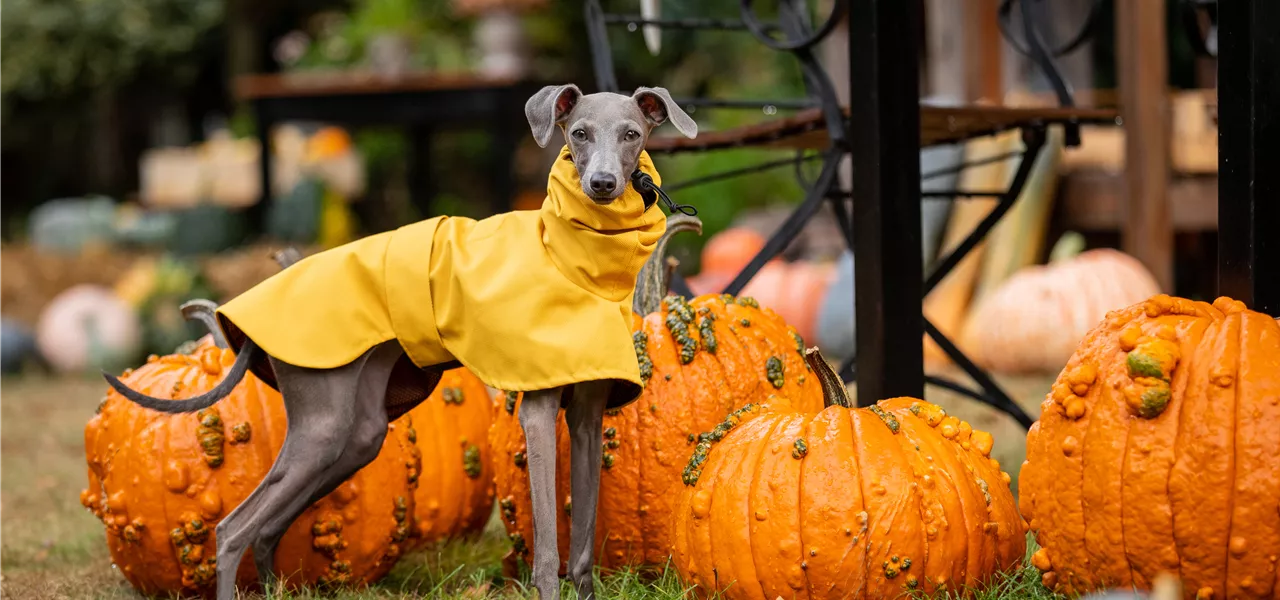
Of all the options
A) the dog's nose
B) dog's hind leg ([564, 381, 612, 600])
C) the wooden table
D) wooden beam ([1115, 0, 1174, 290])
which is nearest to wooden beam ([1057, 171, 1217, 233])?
wooden beam ([1115, 0, 1174, 290])

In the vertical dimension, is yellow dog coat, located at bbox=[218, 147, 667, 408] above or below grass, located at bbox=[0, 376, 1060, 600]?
above

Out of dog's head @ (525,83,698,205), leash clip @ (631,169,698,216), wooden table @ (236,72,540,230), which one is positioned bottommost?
leash clip @ (631,169,698,216)

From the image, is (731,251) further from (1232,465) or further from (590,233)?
(1232,465)

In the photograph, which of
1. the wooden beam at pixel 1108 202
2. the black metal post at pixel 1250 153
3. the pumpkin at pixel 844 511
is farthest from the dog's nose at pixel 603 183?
the wooden beam at pixel 1108 202

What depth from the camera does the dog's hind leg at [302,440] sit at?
8.36 feet

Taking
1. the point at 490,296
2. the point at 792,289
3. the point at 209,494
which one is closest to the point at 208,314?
the point at 209,494

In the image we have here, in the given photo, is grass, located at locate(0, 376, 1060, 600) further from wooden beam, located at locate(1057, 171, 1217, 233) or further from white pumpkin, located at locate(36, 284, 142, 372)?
wooden beam, located at locate(1057, 171, 1217, 233)

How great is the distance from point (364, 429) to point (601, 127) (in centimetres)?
80

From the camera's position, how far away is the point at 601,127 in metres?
2.41

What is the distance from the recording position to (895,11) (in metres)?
3.08

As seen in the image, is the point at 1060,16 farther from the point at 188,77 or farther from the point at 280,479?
the point at 188,77

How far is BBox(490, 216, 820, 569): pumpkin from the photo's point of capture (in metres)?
2.78

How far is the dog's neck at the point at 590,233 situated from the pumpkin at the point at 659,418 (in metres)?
0.41

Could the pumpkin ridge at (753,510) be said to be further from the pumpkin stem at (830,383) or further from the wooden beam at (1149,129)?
the wooden beam at (1149,129)
